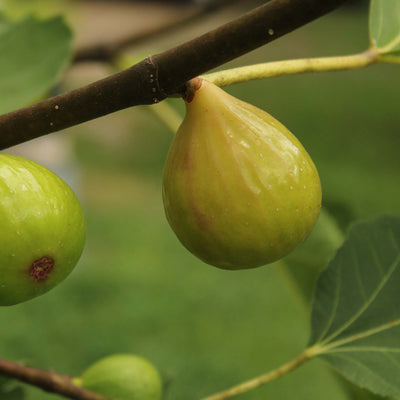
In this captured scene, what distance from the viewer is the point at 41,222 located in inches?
20.3

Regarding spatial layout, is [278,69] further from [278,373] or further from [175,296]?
[175,296]

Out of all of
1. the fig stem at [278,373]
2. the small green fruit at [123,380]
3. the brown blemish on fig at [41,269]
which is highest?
the brown blemish on fig at [41,269]

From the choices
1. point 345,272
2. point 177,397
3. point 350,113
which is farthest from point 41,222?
point 350,113

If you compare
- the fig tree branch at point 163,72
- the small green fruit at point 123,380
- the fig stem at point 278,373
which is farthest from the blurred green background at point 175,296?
the fig tree branch at point 163,72

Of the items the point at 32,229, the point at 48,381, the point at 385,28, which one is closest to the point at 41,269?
the point at 32,229

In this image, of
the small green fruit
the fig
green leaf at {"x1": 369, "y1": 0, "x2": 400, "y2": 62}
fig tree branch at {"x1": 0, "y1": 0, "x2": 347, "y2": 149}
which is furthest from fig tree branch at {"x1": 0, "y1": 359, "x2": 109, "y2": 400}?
green leaf at {"x1": 369, "y1": 0, "x2": 400, "y2": 62}

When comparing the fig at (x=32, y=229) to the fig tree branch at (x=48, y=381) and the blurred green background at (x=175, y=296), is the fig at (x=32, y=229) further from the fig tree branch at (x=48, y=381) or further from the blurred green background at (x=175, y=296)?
the blurred green background at (x=175, y=296)

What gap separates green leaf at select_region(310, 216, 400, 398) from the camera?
0.75 m

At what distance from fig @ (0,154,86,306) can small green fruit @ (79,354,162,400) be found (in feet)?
1.51

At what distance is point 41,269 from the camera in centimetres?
53

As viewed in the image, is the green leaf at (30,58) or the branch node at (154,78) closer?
the branch node at (154,78)

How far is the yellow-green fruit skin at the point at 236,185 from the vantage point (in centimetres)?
51

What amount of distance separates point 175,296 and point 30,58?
2.94 metres

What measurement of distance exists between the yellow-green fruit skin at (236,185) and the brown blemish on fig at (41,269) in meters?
0.12
